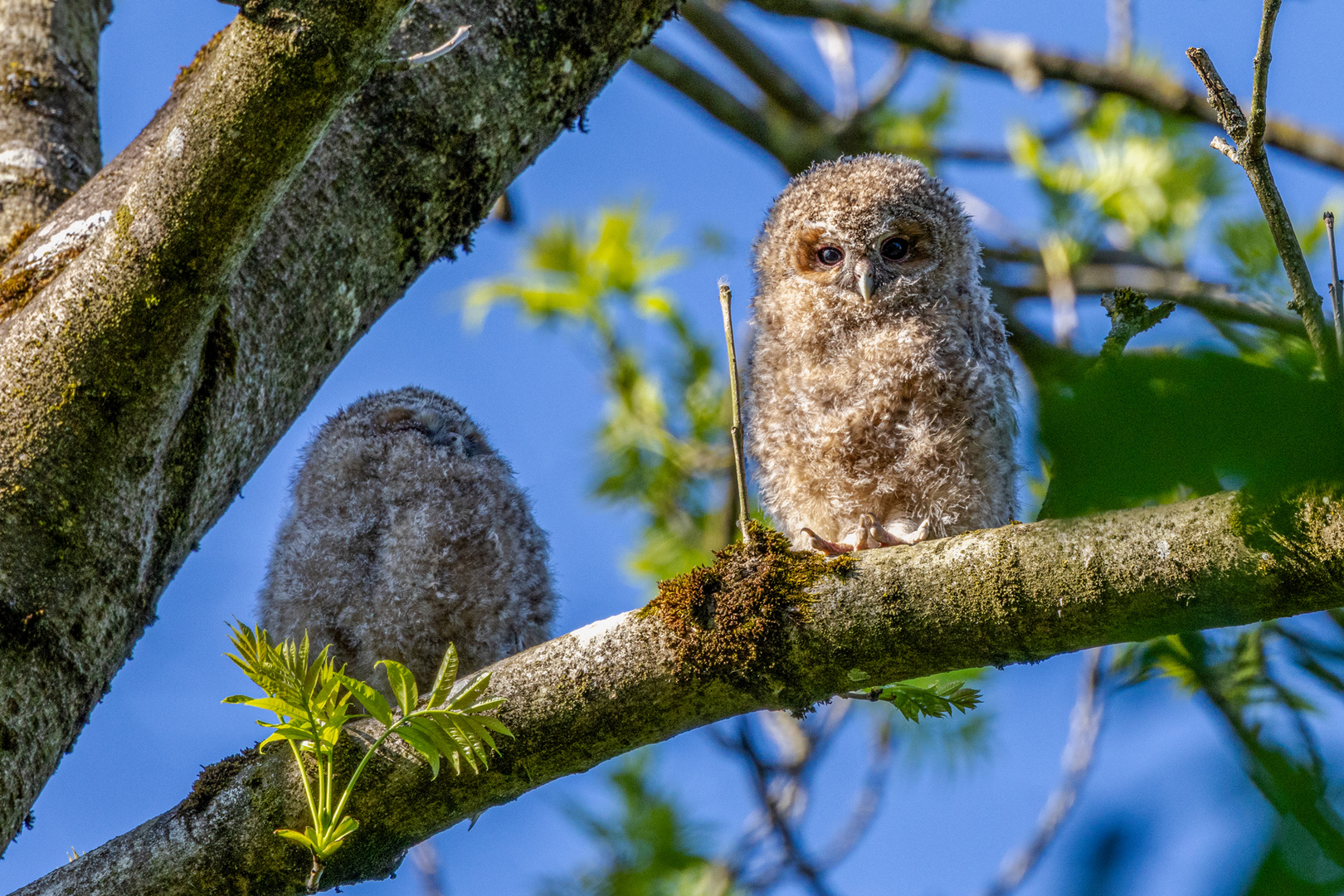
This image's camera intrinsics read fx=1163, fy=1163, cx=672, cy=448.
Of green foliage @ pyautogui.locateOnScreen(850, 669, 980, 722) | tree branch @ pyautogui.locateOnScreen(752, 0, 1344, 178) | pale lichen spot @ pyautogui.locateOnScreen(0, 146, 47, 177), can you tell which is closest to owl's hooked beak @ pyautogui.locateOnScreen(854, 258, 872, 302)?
green foliage @ pyautogui.locateOnScreen(850, 669, 980, 722)

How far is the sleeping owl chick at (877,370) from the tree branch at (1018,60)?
1.05 metres

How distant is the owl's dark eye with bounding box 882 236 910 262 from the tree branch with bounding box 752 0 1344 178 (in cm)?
132

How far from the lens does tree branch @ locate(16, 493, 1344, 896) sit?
4.94ft

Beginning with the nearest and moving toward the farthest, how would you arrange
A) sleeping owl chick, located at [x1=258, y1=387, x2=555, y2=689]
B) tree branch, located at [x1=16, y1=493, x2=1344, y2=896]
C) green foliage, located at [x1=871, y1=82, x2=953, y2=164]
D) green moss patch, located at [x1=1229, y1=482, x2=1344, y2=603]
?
green moss patch, located at [x1=1229, y1=482, x2=1344, y2=603] → tree branch, located at [x1=16, y1=493, x2=1344, y2=896] → sleeping owl chick, located at [x1=258, y1=387, x2=555, y2=689] → green foliage, located at [x1=871, y1=82, x2=953, y2=164]

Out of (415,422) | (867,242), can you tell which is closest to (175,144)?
(415,422)

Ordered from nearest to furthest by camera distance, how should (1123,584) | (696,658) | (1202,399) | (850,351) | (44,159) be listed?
(1202,399) < (1123,584) < (696,658) < (850,351) < (44,159)

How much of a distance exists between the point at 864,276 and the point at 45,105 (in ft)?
7.63

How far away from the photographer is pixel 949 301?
2857mm

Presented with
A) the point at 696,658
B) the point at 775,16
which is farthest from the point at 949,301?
the point at 775,16

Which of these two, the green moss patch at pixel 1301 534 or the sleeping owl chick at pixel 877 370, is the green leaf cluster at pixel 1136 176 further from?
the green moss patch at pixel 1301 534

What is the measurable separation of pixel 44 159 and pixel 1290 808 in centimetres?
336

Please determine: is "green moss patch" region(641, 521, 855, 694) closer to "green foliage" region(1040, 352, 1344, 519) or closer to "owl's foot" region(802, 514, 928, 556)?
"owl's foot" region(802, 514, 928, 556)

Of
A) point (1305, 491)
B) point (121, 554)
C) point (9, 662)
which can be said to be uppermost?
point (121, 554)

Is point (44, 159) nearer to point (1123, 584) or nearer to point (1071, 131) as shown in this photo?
point (1123, 584)
